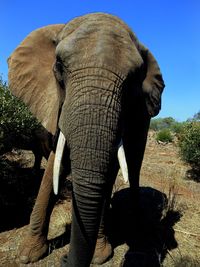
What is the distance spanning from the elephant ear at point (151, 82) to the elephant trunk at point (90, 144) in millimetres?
1203

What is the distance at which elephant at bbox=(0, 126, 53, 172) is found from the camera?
632 cm

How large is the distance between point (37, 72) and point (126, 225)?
2.70 meters

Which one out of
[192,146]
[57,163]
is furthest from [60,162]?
[192,146]

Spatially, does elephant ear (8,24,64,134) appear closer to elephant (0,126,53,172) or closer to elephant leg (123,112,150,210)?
elephant (0,126,53,172)

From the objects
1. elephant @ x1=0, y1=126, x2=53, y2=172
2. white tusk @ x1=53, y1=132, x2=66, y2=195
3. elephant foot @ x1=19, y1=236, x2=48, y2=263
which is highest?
elephant @ x1=0, y1=126, x2=53, y2=172

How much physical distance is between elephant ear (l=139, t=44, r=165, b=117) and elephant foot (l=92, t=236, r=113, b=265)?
1.65 m

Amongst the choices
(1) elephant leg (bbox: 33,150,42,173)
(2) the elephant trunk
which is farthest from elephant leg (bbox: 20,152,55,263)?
(1) elephant leg (bbox: 33,150,42,173)

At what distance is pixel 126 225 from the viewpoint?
660 centimetres

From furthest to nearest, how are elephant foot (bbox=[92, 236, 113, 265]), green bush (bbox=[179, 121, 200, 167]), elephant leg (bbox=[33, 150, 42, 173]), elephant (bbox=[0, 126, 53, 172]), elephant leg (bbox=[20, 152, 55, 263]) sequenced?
green bush (bbox=[179, 121, 200, 167]), elephant leg (bbox=[33, 150, 42, 173]), elephant (bbox=[0, 126, 53, 172]), elephant foot (bbox=[92, 236, 113, 265]), elephant leg (bbox=[20, 152, 55, 263])

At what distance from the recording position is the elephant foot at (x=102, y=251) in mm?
5320

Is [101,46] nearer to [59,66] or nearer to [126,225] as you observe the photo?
[59,66]

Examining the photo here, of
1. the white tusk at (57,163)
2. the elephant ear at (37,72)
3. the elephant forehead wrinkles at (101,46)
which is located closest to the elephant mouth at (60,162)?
the white tusk at (57,163)

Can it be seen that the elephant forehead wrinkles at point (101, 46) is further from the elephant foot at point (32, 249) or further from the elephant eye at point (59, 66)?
the elephant foot at point (32, 249)

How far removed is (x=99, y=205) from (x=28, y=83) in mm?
2304
